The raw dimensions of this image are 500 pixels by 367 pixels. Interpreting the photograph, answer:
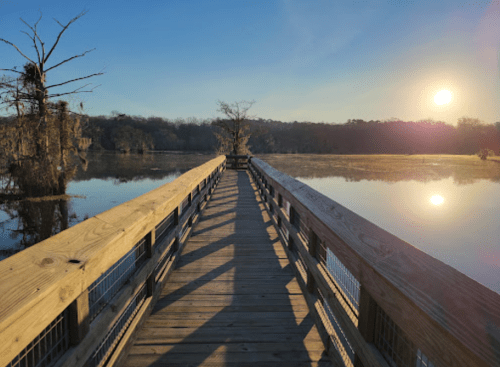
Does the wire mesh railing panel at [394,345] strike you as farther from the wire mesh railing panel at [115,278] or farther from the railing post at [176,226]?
the railing post at [176,226]

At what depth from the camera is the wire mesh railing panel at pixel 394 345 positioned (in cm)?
106

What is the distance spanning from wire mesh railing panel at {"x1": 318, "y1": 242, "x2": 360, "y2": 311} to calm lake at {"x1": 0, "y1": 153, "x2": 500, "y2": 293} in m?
9.89

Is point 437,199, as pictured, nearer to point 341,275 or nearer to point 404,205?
point 404,205

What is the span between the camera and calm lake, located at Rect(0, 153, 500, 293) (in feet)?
38.3

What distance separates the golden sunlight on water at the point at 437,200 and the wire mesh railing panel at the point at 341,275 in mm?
29518

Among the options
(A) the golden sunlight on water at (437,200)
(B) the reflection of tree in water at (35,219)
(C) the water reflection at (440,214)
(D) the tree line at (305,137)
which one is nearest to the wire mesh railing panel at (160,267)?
(C) the water reflection at (440,214)

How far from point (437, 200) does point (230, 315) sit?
31.5 m

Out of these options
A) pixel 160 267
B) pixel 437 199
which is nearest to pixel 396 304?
pixel 160 267

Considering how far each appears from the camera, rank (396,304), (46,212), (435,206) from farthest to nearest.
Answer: (435,206) → (46,212) → (396,304)

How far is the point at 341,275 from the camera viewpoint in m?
1.98

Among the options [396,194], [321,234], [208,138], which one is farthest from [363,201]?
[208,138]

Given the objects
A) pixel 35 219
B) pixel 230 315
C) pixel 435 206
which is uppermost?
pixel 230 315

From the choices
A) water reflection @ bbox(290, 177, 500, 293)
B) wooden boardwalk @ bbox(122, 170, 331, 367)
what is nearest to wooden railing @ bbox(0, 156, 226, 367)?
wooden boardwalk @ bbox(122, 170, 331, 367)

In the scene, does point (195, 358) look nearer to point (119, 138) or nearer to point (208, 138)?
point (119, 138)
